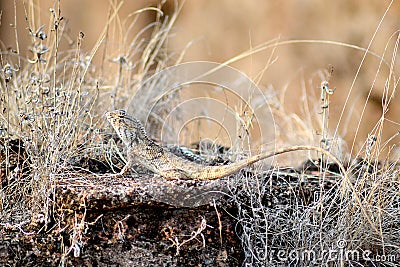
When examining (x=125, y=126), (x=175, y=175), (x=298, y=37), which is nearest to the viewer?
(x=175, y=175)

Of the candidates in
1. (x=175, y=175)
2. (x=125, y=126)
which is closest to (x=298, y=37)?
(x=125, y=126)

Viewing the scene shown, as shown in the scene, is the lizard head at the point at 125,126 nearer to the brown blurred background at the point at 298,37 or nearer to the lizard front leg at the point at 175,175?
the lizard front leg at the point at 175,175

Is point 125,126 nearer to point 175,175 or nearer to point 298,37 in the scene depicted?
point 175,175

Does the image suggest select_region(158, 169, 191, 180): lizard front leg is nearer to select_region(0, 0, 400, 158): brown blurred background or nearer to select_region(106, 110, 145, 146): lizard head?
select_region(106, 110, 145, 146): lizard head

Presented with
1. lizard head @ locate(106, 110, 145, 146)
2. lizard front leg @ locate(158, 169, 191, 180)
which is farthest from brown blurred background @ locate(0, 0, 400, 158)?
lizard front leg @ locate(158, 169, 191, 180)

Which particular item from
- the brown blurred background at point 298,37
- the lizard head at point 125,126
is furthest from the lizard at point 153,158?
the brown blurred background at point 298,37

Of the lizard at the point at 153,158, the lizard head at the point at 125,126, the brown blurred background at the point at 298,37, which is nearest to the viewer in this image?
the lizard at the point at 153,158
